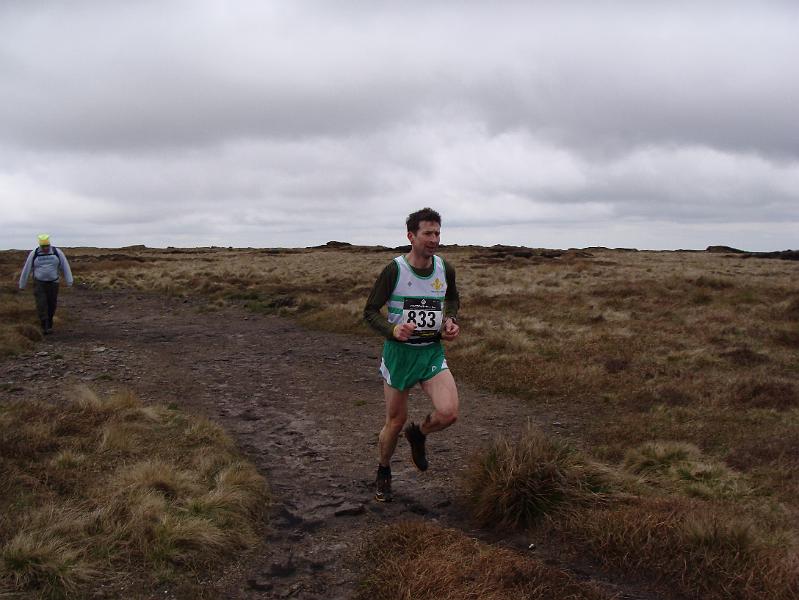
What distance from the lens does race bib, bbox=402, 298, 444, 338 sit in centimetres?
499

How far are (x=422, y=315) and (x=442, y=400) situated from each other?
70 cm

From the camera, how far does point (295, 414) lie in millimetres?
8430

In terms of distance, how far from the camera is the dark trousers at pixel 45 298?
13836 millimetres

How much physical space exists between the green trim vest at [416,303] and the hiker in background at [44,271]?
11.0 meters

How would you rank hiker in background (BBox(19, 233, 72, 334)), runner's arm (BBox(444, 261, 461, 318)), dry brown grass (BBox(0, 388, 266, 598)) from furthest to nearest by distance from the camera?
hiker in background (BBox(19, 233, 72, 334)), runner's arm (BBox(444, 261, 461, 318)), dry brown grass (BBox(0, 388, 266, 598))

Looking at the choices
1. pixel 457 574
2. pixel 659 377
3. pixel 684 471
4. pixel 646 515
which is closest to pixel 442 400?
pixel 457 574

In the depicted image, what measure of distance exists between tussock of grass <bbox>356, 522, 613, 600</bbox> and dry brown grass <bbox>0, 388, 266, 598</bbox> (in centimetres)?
116

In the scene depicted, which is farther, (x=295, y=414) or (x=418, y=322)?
(x=295, y=414)

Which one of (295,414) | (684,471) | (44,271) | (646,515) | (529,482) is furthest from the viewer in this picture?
(44,271)

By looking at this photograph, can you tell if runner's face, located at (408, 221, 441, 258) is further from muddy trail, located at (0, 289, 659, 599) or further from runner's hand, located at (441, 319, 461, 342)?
muddy trail, located at (0, 289, 659, 599)

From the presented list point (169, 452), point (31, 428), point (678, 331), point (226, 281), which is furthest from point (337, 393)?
point (226, 281)

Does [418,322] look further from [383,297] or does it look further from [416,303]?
[383,297]

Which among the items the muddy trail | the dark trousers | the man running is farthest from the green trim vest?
the dark trousers

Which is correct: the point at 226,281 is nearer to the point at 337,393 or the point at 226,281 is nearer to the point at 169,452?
the point at 337,393
